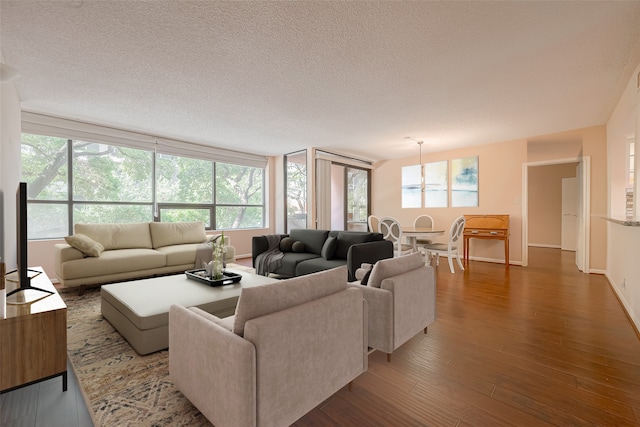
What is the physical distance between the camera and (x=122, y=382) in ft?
5.73

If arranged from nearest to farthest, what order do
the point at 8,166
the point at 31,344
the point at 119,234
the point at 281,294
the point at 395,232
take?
the point at 281,294
the point at 31,344
the point at 8,166
the point at 119,234
the point at 395,232

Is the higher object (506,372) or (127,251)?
(127,251)

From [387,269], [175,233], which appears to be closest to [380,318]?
[387,269]

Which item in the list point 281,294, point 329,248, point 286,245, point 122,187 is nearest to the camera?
point 281,294

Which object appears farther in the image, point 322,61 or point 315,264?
point 315,264

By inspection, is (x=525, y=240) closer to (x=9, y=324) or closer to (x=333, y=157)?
(x=333, y=157)

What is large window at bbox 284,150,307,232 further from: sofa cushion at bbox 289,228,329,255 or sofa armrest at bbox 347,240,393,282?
sofa armrest at bbox 347,240,393,282

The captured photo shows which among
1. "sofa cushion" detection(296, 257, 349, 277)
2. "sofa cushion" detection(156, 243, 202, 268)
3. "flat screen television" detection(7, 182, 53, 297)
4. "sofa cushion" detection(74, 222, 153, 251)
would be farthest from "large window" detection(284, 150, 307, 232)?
"flat screen television" detection(7, 182, 53, 297)

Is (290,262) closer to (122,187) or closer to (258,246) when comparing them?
(258,246)

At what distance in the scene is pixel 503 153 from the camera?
18.3ft

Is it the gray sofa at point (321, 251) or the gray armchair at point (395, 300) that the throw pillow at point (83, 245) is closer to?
the gray sofa at point (321, 251)

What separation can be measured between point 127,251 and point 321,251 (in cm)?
286

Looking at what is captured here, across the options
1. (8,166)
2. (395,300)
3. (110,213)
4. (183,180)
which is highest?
(183,180)

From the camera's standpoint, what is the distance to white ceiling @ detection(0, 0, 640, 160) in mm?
1967
